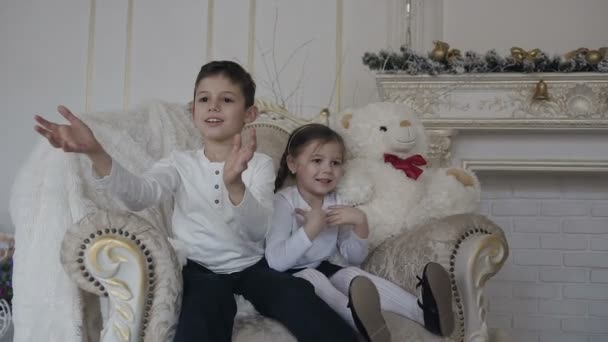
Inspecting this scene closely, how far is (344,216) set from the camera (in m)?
1.64

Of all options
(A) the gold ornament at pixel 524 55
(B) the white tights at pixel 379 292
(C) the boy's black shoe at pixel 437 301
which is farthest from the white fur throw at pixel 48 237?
(A) the gold ornament at pixel 524 55

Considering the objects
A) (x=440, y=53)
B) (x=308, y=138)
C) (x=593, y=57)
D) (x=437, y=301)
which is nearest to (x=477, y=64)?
(x=440, y=53)

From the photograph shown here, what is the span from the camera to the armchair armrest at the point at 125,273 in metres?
1.21

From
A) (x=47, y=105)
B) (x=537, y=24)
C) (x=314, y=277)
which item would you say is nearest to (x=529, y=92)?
(x=537, y=24)

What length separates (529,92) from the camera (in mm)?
2447

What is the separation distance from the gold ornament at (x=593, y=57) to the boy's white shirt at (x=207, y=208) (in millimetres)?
1534

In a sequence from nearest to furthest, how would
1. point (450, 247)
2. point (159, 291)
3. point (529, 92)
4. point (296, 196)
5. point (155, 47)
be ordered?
point (159, 291) → point (450, 247) → point (296, 196) → point (529, 92) → point (155, 47)

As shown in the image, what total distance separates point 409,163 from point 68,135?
3.49 ft

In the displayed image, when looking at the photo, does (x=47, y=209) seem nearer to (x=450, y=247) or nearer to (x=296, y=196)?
(x=296, y=196)

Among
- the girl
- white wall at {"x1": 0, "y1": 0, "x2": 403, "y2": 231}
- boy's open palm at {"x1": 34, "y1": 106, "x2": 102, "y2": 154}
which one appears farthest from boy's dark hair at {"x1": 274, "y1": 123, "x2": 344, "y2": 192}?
white wall at {"x1": 0, "y1": 0, "x2": 403, "y2": 231}

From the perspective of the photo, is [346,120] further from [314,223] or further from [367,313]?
[367,313]

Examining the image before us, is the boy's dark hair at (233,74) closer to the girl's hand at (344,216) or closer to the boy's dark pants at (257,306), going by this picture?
the girl's hand at (344,216)

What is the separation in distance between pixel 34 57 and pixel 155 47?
2.12ft

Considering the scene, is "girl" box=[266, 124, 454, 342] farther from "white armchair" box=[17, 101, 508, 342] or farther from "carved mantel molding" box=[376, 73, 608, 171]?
"carved mantel molding" box=[376, 73, 608, 171]
